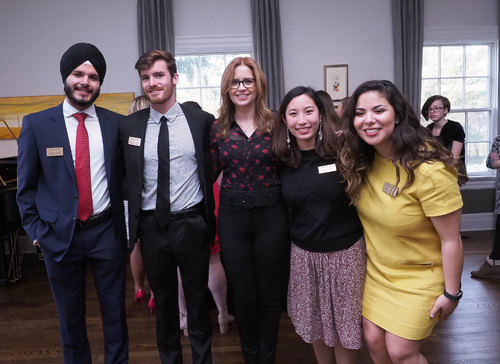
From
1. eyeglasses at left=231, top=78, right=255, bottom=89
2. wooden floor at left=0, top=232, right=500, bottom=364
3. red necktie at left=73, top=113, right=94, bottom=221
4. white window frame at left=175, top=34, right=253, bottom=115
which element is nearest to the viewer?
red necktie at left=73, top=113, right=94, bottom=221

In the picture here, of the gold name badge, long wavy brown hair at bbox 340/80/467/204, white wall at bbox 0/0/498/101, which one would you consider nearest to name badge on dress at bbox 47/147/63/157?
long wavy brown hair at bbox 340/80/467/204

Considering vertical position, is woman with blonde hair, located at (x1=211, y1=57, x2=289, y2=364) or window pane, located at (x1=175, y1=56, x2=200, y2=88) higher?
window pane, located at (x1=175, y1=56, x2=200, y2=88)

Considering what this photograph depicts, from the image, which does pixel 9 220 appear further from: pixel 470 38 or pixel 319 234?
pixel 470 38

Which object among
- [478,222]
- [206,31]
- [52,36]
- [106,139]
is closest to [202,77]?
[206,31]

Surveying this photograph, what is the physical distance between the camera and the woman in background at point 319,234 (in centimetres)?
171

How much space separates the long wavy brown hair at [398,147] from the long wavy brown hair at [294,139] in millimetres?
132

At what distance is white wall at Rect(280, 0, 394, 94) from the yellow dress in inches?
147

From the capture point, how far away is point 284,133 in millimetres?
1854

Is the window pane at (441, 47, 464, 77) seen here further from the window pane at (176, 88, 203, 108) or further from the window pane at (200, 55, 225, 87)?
the window pane at (176, 88, 203, 108)

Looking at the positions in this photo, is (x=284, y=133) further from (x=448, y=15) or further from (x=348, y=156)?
(x=448, y=15)

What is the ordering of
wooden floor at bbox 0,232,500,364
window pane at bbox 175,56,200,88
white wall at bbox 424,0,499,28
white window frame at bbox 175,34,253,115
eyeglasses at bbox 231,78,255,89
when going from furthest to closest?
window pane at bbox 175,56,200,88, white wall at bbox 424,0,499,28, white window frame at bbox 175,34,253,115, wooden floor at bbox 0,232,500,364, eyeglasses at bbox 231,78,255,89

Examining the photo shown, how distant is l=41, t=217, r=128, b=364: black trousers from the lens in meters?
1.87

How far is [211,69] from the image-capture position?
205 inches

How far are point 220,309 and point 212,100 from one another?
332cm
